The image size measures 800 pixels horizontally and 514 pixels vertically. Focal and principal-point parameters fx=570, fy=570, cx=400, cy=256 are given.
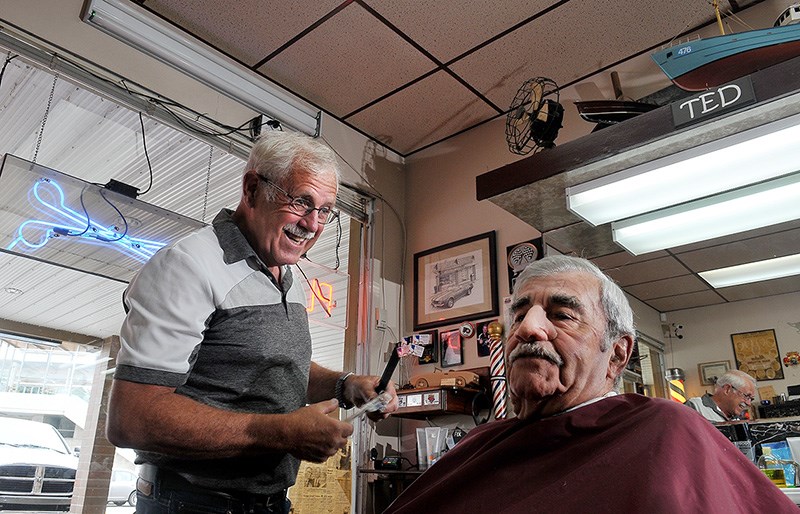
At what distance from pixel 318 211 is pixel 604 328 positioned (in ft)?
2.63

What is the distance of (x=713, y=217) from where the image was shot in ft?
7.76

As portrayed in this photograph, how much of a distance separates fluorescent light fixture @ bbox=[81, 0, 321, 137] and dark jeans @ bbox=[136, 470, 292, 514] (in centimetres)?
215

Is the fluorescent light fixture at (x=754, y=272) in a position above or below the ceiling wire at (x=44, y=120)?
below

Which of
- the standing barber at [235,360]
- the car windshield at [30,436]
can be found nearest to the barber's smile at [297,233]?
the standing barber at [235,360]

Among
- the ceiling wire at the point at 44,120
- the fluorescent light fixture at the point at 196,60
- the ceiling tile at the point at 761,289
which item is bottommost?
the ceiling tile at the point at 761,289

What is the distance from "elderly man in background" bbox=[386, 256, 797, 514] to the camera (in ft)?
3.37

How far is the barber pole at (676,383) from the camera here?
2285 mm

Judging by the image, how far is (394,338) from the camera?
11.8 feet

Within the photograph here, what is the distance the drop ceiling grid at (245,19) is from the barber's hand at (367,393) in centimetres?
201

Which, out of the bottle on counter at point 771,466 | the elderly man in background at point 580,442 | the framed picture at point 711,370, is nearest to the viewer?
the elderly man in background at point 580,442

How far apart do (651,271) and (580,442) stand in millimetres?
1451

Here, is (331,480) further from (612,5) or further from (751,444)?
(612,5)

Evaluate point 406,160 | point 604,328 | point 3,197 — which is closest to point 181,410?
point 604,328

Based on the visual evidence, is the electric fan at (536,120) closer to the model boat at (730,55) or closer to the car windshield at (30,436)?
the model boat at (730,55)
